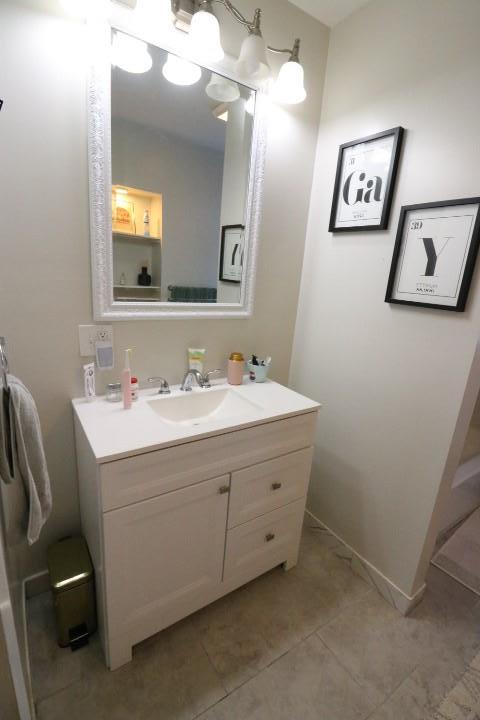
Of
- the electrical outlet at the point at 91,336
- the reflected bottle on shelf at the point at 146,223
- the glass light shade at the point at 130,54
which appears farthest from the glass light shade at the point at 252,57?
the electrical outlet at the point at 91,336

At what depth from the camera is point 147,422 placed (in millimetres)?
1123

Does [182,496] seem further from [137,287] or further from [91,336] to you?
[137,287]

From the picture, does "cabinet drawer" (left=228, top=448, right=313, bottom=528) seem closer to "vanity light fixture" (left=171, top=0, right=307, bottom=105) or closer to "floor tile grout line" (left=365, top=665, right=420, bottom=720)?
"floor tile grout line" (left=365, top=665, right=420, bottom=720)

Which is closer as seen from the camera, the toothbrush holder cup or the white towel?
the white towel

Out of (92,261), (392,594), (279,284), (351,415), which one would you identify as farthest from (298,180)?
(392,594)

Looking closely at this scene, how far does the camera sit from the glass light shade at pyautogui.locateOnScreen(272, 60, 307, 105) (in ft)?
4.17

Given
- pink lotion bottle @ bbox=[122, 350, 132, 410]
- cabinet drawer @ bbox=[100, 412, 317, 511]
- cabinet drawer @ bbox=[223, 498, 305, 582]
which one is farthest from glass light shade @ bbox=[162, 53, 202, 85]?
cabinet drawer @ bbox=[223, 498, 305, 582]

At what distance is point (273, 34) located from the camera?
1.38 metres

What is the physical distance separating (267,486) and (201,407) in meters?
0.43

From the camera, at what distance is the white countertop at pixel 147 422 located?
38.1 inches

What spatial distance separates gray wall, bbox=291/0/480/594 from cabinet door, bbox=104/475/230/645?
0.75m

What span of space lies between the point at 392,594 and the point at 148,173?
203 cm

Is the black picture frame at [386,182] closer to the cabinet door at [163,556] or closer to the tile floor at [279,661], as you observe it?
the cabinet door at [163,556]

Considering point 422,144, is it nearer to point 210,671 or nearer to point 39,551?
point 210,671
